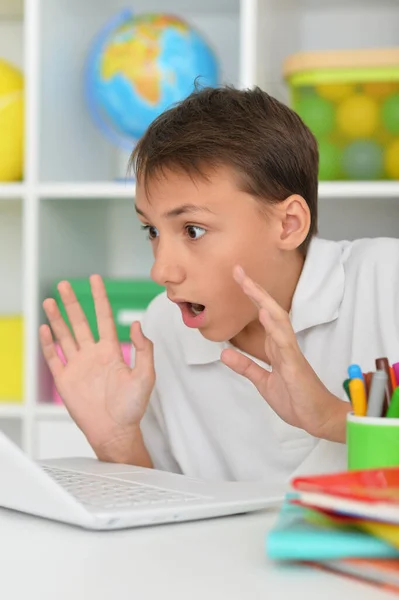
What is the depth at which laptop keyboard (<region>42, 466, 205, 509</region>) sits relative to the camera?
0.76m

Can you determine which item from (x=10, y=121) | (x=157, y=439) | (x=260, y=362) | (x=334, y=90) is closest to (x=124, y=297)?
(x=10, y=121)

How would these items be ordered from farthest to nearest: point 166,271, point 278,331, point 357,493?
point 166,271 < point 278,331 < point 357,493

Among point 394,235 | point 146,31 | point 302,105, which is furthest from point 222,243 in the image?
point 394,235

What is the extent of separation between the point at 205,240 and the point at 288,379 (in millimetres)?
271

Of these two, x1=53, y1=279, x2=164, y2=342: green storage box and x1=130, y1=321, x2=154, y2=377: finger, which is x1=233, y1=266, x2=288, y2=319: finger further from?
x1=53, y1=279, x2=164, y2=342: green storage box

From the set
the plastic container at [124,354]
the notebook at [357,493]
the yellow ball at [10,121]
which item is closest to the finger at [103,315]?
the notebook at [357,493]

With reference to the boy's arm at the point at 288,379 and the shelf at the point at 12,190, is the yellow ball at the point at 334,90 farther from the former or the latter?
the boy's arm at the point at 288,379

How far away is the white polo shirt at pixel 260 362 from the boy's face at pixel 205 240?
0.10 m

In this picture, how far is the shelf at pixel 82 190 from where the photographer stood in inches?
77.5

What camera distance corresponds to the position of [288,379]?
2.86ft

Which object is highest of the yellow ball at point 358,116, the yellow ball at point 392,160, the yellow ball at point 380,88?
the yellow ball at point 380,88

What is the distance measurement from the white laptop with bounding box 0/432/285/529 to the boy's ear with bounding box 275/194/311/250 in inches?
14.4

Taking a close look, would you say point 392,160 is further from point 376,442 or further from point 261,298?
point 376,442

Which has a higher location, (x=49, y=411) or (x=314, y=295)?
(x=314, y=295)
